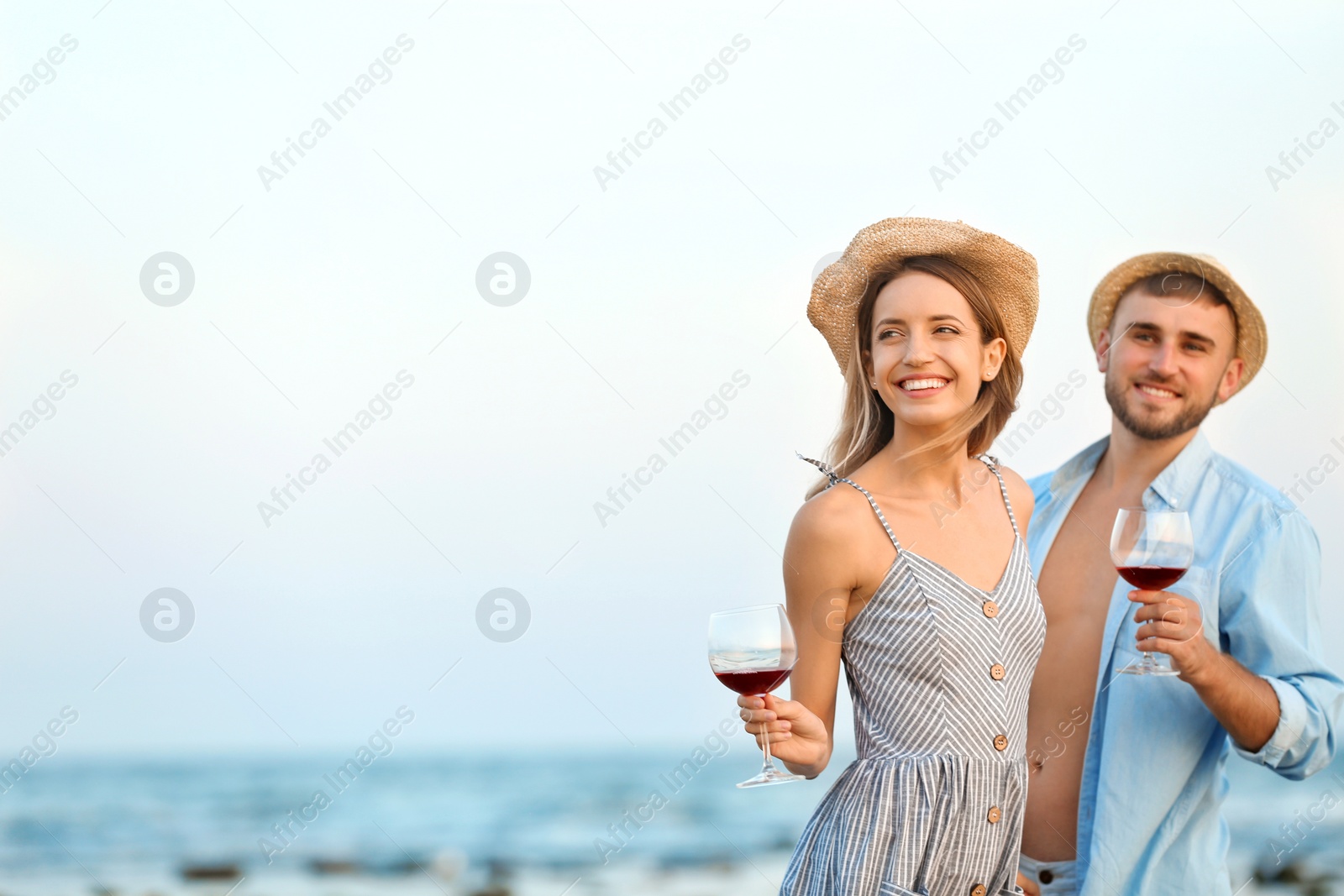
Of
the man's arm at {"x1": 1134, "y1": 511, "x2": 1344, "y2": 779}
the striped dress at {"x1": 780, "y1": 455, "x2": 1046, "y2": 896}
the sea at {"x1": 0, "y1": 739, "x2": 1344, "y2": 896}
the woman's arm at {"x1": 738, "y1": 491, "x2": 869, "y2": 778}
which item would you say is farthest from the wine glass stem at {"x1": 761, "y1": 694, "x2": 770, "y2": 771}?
the sea at {"x1": 0, "y1": 739, "x2": 1344, "y2": 896}

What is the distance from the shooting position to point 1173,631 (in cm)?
307

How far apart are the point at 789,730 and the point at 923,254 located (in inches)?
48.7

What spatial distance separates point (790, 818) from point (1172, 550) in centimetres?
1422

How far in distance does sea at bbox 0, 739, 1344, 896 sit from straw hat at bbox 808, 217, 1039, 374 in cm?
1229

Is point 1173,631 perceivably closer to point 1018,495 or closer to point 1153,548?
point 1153,548

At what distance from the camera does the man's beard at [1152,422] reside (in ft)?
12.5

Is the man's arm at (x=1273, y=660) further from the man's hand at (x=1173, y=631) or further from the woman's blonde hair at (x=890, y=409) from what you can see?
the woman's blonde hair at (x=890, y=409)

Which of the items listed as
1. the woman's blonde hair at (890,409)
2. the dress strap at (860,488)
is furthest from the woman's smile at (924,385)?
the dress strap at (860,488)

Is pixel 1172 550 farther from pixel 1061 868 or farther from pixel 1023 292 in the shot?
pixel 1061 868

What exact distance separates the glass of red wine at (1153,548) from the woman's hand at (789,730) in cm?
94

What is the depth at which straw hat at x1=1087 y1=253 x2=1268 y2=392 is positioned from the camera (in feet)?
12.2

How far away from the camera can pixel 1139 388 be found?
3809 millimetres

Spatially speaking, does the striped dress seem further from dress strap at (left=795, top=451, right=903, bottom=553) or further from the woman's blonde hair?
the woman's blonde hair

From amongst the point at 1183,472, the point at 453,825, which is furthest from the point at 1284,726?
the point at 453,825
